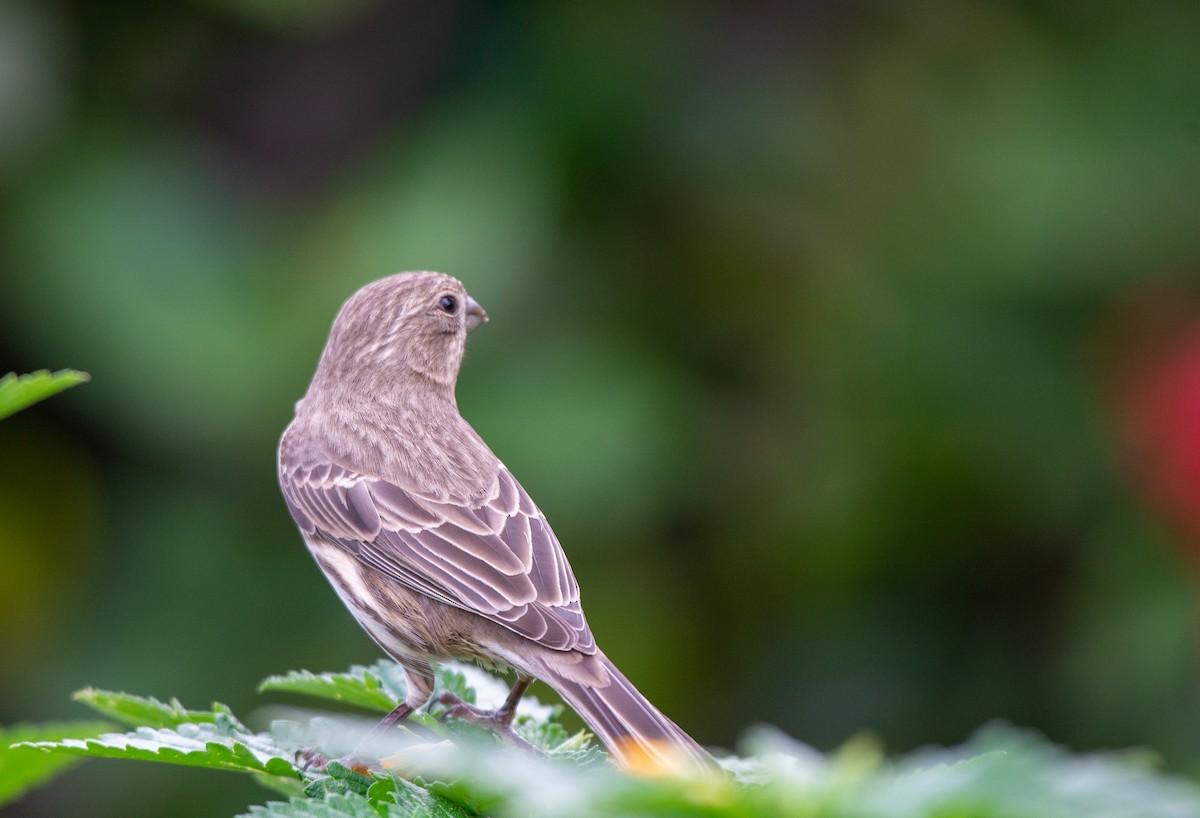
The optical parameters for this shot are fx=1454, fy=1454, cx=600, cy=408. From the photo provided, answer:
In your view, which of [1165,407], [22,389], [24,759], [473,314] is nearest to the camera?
[22,389]

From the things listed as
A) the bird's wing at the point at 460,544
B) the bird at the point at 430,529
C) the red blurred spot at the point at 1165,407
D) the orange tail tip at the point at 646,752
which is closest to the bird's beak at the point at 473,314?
the bird at the point at 430,529

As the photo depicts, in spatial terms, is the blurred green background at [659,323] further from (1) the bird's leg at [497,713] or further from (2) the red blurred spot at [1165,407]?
(1) the bird's leg at [497,713]

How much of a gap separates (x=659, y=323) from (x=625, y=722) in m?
3.66

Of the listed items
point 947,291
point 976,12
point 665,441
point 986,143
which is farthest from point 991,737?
point 976,12

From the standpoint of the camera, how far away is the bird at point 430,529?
298cm

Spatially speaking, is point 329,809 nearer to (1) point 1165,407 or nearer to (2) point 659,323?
(1) point 1165,407

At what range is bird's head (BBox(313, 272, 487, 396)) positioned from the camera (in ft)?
12.8

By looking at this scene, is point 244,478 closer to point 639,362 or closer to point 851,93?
point 639,362

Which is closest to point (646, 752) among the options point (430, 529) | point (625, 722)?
point (625, 722)

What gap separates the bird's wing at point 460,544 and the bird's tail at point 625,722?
0.14 m

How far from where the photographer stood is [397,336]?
389cm

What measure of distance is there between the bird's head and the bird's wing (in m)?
0.29

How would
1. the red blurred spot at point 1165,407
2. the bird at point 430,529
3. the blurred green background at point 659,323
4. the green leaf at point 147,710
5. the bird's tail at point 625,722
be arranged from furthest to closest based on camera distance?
the blurred green background at point 659,323, the red blurred spot at point 1165,407, the bird at point 430,529, the bird's tail at point 625,722, the green leaf at point 147,710

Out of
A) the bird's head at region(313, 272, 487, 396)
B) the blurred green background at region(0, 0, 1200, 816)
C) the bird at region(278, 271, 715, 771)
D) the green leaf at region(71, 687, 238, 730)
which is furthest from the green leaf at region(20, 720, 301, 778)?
the blurred green background at region(0, 0, 1200, 816)
